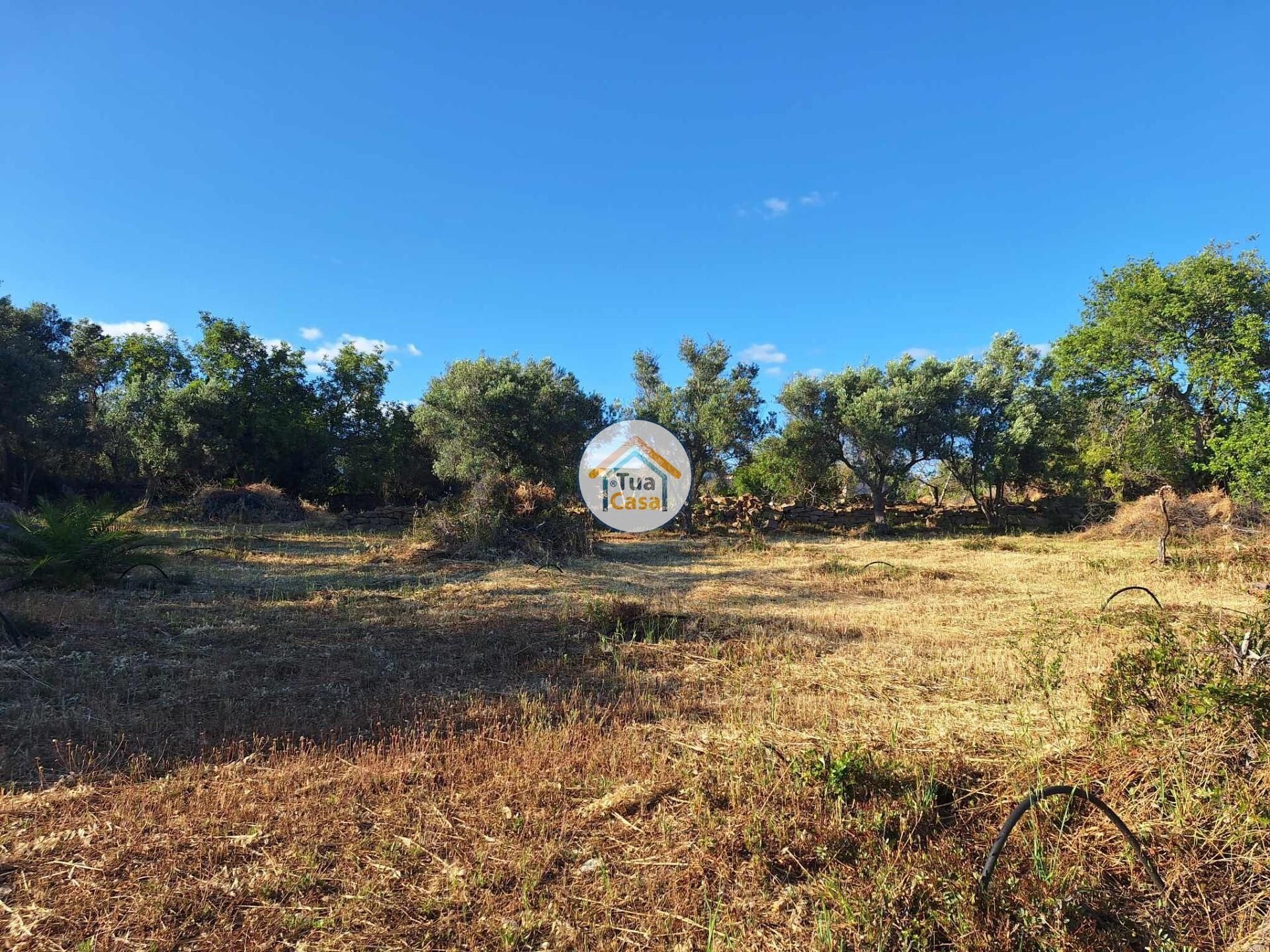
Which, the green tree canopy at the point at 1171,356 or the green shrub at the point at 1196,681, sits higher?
the green tree canopy at the point at 1171,356

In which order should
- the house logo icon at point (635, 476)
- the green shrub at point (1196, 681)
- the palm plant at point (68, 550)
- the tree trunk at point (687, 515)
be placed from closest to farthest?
the green shrub at point (1196, 681), the palm plant at point (68, 550), the house logo icon at point (635, 476), the tree trunk at point (687, 515)

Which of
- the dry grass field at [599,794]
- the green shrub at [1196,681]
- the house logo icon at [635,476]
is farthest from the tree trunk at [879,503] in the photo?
the green shrub at [1196,681]

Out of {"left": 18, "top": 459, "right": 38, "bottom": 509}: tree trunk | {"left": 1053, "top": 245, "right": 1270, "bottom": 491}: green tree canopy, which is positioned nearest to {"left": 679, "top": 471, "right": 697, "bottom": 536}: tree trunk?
{"left": 1053, "top": 245, "right": 1270, "bottom": 491}: green tree canopy

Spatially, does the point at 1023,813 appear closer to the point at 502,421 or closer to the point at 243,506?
the point at 502,421

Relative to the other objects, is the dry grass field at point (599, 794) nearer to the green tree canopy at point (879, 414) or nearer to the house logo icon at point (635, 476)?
the house logo icon at point (635, 476)

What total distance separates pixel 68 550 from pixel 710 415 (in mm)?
15813

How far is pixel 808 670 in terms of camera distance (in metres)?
5.06

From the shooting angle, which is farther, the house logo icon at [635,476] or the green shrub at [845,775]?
the house logo icon at [635,476]

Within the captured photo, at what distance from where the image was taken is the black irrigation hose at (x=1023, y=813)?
2.21 m

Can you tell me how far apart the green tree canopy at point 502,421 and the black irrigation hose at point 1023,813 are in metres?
15.4

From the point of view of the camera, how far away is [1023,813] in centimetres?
236

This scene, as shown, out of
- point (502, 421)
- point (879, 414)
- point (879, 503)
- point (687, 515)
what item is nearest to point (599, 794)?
point (502, 421)

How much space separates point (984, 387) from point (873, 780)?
20808 mm

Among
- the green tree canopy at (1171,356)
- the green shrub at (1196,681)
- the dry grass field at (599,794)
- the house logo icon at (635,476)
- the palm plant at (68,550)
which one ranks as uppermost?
the green tree canopy at (1171,356)
